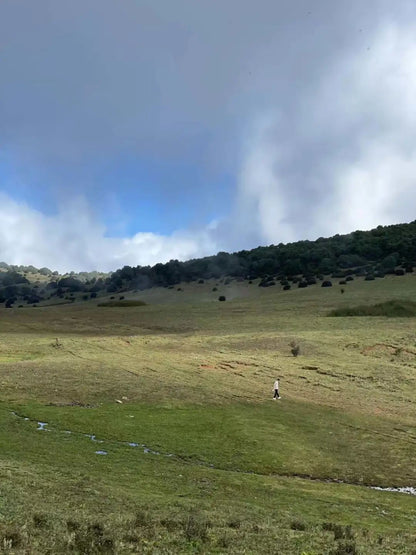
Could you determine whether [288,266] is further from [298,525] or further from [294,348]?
[298,525]

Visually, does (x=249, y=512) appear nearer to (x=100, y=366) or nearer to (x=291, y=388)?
(x=291, y=388)

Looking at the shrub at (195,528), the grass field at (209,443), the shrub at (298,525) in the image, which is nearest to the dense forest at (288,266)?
the grass field at (209,443)

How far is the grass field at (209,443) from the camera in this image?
13.5 m

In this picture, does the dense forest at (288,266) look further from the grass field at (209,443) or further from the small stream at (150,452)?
the small stream at (150,452)

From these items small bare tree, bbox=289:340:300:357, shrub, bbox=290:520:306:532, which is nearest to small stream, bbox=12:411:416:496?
shrub, bbox=290:520:306:532

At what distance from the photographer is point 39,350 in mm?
52625

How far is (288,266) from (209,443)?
355 ft

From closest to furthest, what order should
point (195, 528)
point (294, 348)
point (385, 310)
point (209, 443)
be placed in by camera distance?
point (195, 528), point (209, 443), point (294, 348), point (385, 310)

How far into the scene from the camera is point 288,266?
13125 centimetres

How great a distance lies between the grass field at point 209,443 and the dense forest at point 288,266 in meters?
56.6

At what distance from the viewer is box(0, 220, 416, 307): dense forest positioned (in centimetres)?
11975

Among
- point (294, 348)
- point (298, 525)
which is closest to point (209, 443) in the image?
point (298, 525)

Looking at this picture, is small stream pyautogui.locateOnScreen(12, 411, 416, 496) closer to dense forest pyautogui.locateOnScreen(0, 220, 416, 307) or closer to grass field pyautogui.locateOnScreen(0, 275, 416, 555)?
grass field pyautogui.locateOnScreen(0, 275, 416, 555)

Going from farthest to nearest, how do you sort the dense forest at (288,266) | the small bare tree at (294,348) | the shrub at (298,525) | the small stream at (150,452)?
1. the dense forest at (288,266)
2. the small bare tree at (294,348)
3. the small stream at (150,452)
4. the shrub at (298,525)
